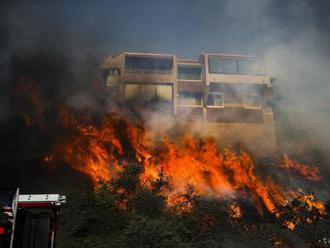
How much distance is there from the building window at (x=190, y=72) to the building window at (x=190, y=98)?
2070mm

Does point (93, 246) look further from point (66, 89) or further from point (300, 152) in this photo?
point (300, 152)

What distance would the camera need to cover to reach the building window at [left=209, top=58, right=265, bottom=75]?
123ft

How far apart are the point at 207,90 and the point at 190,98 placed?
2297 millimetres

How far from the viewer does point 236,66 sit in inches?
1481

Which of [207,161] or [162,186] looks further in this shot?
[207,161]

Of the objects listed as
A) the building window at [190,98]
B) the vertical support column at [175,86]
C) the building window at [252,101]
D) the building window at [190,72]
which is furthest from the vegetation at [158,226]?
the building window at [190,72]

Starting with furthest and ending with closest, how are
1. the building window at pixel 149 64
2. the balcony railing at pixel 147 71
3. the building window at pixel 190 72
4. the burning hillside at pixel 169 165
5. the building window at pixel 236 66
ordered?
the building window at pixel 190 72 → the building window at pixel 236 66 → the building window at pixel 149 64 → the balcony railing at pixel 147 71 → the burning hillside at pixel 169 165

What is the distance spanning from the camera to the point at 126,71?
3616 cm

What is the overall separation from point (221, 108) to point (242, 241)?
22953 millimetres

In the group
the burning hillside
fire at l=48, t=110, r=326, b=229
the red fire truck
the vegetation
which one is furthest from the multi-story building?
the red fire truck

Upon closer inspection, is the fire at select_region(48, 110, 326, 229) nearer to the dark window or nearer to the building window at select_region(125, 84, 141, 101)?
the building window at select_region(125, 84, 141, 101)

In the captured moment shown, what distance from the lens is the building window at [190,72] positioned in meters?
38.2

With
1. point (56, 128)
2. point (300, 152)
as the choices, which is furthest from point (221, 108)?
point (56, 128)

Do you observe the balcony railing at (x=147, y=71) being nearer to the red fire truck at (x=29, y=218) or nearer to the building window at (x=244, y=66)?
the building window at (x=244, y=66)
